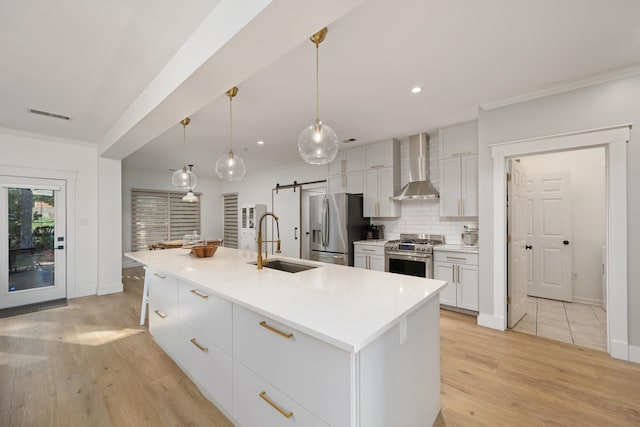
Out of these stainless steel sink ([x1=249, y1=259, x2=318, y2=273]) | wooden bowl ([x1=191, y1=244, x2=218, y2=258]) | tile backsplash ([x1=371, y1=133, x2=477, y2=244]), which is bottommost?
stainless steel sink ([x1=249, y1=259, x2=318, y2=273])

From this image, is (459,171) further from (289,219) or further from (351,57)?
(289,219)

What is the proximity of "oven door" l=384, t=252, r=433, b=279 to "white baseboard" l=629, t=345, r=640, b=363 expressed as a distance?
1849 millimetres

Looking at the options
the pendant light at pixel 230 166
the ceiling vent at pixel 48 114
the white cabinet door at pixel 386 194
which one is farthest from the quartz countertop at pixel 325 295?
the ceiling vent at pixel 48 114

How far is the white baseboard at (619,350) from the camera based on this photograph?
94.5 inches

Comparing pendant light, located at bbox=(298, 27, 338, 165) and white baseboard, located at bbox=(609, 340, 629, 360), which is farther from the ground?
pendant light, located at bbox=(298, 27, 338, 165)

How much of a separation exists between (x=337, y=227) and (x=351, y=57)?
9.91 feet

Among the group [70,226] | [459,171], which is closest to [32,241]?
[70,226]

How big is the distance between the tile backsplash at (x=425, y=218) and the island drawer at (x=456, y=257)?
2.13 feet

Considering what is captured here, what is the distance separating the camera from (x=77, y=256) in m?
4.46

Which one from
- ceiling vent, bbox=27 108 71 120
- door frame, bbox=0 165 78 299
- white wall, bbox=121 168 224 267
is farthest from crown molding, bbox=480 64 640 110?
white wall, bbox=121 168 224 267

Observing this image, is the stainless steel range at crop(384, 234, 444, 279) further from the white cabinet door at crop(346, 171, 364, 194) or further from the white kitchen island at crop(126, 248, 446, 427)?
the white kitchen island at crop(126, 248, 446, 427)

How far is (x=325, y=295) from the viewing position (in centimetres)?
148

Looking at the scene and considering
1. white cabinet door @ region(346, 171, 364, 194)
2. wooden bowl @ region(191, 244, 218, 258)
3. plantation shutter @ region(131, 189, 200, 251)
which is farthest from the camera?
plantation shutter @ region(131, 189, 200, 251)

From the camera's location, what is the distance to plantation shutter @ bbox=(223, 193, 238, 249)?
8.49 meters
